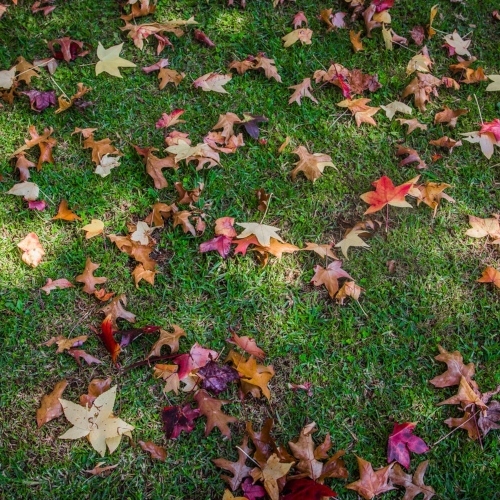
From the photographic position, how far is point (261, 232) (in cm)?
267

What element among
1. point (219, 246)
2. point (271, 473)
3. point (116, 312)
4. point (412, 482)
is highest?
point (219, 246)

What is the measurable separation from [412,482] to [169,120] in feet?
7.33

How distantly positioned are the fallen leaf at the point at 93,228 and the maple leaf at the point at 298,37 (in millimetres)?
1725

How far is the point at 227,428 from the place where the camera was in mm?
2197

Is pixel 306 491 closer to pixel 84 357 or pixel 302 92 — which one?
pixel 84 357

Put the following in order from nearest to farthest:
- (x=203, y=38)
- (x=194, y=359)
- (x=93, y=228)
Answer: (x=194, y=359) → (x=93, y=228) → (x=203, y=38)

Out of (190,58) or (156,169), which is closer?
(156,169)

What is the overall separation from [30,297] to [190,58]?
181 cm

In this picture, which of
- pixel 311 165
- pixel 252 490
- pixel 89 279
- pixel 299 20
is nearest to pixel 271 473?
pixel 252 490

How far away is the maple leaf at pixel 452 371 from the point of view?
93.8 inches

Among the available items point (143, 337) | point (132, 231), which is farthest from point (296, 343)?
point (132, 231)

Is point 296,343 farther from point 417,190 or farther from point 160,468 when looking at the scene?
point 417,190

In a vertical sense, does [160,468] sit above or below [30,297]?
below

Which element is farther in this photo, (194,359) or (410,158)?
(410,158)
